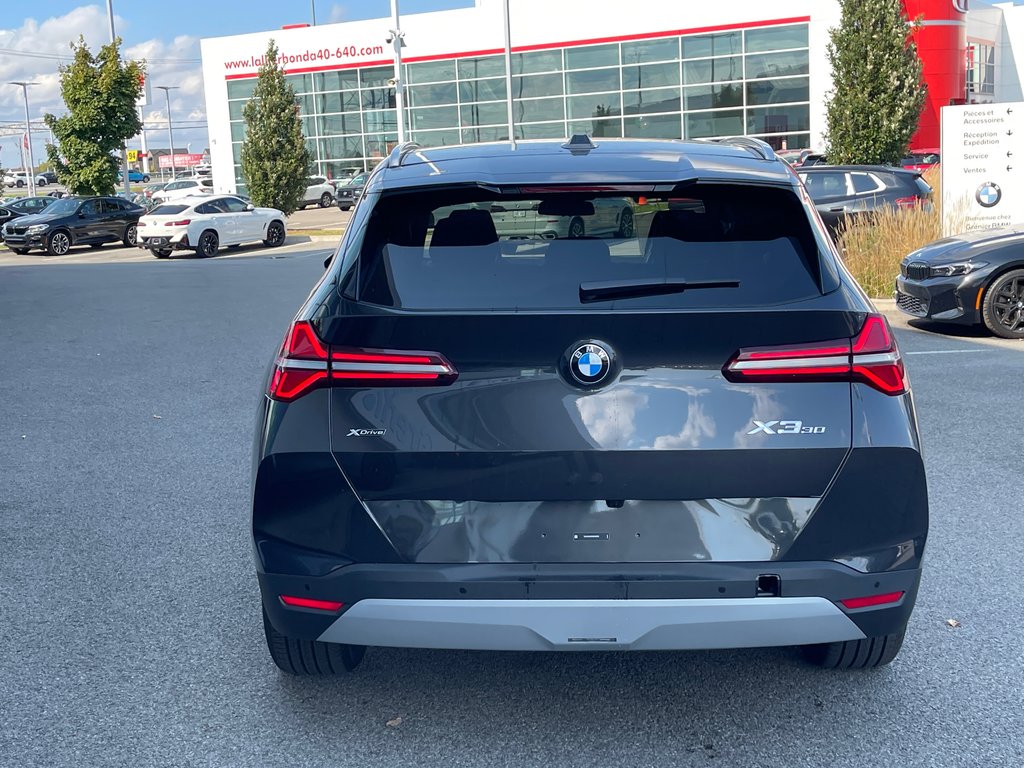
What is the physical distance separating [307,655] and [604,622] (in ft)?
3.76

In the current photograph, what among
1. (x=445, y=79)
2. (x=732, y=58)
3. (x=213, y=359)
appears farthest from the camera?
(x=445, y=79)

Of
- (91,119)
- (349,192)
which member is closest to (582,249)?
(91,119)

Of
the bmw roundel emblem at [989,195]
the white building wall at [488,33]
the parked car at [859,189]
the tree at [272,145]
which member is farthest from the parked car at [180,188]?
the bmw roundel emblem at [989,195]

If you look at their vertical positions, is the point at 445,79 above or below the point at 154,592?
above

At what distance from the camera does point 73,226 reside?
110ft

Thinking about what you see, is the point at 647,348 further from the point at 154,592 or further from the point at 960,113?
the point at 960,113

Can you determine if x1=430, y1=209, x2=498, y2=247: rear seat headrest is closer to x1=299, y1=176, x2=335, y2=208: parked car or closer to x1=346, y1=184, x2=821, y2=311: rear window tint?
x1=346, y1=184, x2=821, y2=311: rear window tint

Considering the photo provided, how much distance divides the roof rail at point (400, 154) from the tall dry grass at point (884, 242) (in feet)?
36.9

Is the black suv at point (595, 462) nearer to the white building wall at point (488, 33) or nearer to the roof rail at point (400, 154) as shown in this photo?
the roof rail at point (400, 154)

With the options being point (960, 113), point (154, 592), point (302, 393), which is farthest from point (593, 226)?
point (960, 113)

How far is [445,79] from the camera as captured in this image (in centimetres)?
5338

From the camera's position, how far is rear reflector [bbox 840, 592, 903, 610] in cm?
322

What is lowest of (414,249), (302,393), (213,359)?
(213,359)

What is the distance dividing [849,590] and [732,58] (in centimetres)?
4811
